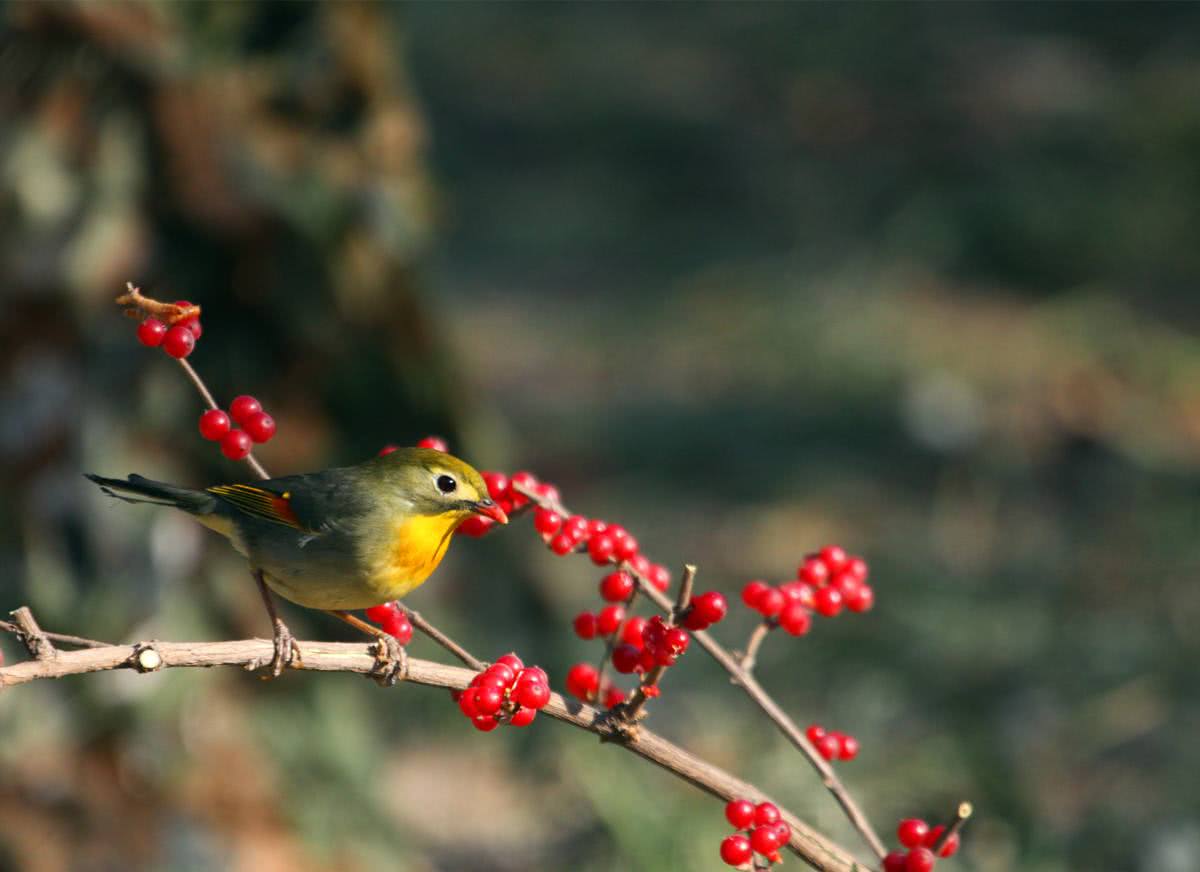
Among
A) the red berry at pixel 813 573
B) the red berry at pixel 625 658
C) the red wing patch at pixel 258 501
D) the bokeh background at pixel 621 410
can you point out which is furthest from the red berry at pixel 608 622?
the bokeh background at pixel 621 410

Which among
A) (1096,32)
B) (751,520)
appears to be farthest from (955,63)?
(751,520)

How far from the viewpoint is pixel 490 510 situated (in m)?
1.40

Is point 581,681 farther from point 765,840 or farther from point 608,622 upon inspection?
point 765,840

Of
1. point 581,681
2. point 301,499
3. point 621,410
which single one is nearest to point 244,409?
point 301,499

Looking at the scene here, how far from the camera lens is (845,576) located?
1600 millimetres

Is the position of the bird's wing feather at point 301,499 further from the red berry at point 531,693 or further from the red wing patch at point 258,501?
the red berry at point 531,693

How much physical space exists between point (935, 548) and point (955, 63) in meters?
4.53

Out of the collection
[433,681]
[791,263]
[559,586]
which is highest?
[791,263]

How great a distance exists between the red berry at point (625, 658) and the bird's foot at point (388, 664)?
0.68 ft

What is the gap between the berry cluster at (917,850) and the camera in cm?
132

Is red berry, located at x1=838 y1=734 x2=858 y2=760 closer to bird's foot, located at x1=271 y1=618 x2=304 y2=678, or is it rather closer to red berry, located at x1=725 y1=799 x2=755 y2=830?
red berry, located at x1=725 y1=799 x2=755 y2=830

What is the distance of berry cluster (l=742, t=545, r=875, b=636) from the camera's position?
1461 mm

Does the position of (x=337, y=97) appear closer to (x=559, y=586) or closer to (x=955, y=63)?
(x=559, y=586)

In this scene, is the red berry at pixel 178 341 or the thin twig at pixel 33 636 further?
the red berry at pixel 178 341
